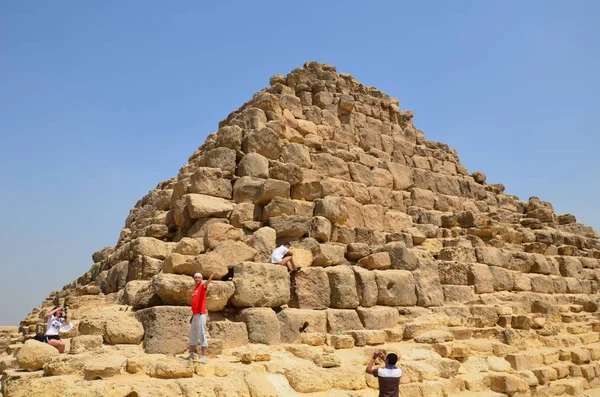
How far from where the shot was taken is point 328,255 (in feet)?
30.8

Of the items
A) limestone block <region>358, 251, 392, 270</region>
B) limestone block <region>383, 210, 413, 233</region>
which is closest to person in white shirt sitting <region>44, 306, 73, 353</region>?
limestone block <region>358, 251, 392, 270</region>

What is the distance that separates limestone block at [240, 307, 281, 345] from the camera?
7711mm

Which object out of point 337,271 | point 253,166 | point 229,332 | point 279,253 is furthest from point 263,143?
point 229,332

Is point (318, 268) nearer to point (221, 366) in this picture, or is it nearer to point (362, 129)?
point (221, 366)

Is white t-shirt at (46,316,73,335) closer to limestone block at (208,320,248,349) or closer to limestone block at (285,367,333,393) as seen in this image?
limestone block at (208,320,248,349)

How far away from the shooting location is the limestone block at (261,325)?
771cm

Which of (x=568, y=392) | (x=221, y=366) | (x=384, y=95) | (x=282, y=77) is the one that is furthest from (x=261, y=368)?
(x=384, y=95)

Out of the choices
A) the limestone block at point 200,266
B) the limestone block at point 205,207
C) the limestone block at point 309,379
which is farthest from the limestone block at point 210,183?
the limestone block at point 309,379

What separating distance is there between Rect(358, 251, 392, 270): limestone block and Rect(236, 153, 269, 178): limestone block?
8.11 feet

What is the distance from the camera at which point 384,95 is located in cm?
1466

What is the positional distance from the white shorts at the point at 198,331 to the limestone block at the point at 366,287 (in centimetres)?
339

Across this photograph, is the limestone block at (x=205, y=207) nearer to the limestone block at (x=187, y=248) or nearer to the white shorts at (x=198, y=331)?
the limestone block at (x=187, y=248)

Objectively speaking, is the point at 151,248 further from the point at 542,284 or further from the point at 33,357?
the point at 542,284

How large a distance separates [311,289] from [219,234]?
177 centimetres
